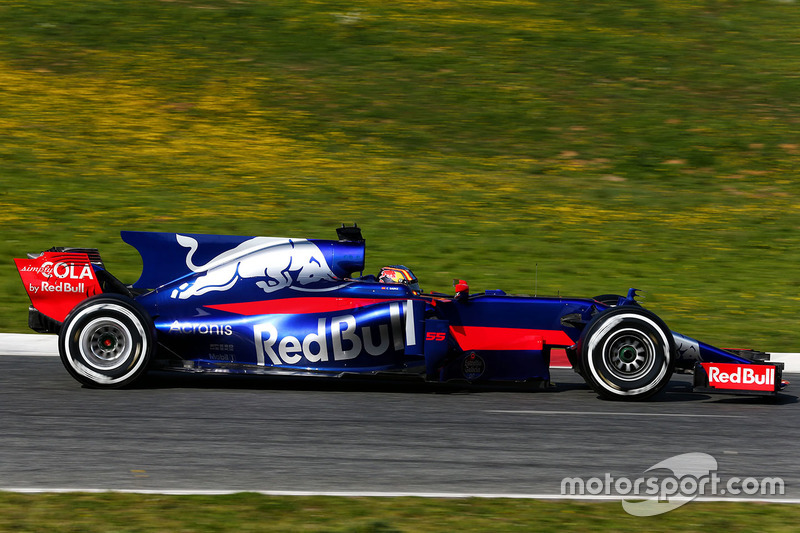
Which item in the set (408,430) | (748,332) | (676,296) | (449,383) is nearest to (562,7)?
(676,296)

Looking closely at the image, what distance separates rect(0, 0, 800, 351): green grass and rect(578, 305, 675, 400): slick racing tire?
3.56 m

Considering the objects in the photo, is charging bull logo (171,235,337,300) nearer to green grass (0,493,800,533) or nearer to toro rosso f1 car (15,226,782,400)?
toro rosso f1 car (15,226,782,400)

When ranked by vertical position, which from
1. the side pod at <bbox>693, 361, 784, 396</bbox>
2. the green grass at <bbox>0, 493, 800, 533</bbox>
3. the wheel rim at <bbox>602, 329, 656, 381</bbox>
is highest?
the wheel rim at <bbox>602, 329, 656, 381</bbox>

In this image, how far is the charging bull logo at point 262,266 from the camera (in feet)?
26.9

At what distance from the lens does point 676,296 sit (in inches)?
535

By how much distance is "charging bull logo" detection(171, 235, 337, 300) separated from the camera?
8211mm

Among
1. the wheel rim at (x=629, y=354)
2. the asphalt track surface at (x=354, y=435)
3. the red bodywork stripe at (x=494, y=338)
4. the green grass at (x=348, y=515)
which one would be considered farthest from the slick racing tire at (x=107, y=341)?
the wheel rim at (x=629, y=354)

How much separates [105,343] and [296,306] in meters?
1.62

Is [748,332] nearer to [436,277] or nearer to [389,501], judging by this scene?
[436,277]

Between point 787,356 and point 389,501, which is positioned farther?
point 787,356

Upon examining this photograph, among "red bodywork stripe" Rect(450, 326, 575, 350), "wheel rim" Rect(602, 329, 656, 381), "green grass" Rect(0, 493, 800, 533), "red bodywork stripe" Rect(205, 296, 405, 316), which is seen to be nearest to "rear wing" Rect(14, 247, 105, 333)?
"red bodywork stripe" Rect(205, 296, 405, 316)

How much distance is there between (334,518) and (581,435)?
2619mm

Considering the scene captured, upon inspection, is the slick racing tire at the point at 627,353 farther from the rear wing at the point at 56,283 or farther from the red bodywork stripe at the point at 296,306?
the rear wing at the point at 56,283

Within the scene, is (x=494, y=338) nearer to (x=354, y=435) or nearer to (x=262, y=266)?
(x=354, y=435)
